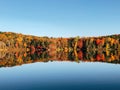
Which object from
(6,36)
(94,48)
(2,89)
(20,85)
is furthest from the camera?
(6,36)

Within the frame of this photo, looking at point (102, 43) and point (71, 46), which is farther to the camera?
point (71, 46)

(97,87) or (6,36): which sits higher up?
(6,36)

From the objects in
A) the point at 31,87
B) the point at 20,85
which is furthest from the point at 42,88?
the point at 20,85

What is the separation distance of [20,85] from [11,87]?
163 cm

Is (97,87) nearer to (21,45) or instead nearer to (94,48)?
(94,48)

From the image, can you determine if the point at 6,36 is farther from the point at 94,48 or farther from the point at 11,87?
the point at 11,87

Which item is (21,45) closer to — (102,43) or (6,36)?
(6,36)

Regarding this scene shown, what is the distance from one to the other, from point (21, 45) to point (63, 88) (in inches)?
6449

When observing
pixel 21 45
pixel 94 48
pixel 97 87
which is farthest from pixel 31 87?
pixel 21 45

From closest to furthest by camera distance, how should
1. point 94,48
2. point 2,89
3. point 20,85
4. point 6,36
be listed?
point 2,89 < point 20,85 < point 94,48 < point 6,36

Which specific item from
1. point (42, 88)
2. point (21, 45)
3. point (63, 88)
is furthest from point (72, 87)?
point (21, 45)

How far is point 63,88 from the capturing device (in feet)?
110

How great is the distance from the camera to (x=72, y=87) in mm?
34062

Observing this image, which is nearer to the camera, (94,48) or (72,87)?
(72,87)
